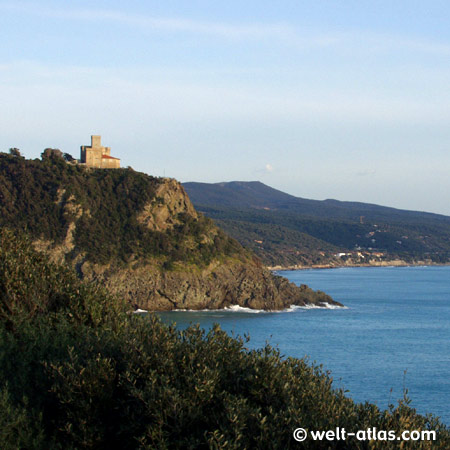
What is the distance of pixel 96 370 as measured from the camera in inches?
348

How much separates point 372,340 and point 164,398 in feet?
133

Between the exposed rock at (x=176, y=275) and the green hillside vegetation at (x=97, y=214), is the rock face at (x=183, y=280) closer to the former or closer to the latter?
the exposed rock at (x=176, y=275)

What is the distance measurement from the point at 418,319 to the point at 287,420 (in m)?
54.5

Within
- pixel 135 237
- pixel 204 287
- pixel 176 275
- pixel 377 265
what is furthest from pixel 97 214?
pixel 377 265

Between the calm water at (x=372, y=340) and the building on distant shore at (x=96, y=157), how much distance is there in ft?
74.2

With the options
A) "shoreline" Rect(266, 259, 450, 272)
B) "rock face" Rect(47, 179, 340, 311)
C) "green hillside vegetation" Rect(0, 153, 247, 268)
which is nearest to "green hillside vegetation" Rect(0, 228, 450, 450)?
"rock face" Rect(47, 179, 340, 311)

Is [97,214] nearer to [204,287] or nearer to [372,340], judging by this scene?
[204,287]

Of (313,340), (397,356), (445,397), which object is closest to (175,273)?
(313,340)

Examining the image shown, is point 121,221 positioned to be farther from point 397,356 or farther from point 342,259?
point 342,259

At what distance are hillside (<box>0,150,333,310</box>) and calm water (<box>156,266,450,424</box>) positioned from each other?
3.35m

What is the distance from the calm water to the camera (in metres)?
31.4

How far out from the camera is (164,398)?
8.33m

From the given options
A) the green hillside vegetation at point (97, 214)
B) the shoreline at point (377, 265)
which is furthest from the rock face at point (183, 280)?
the shoreline at point (377, 265)

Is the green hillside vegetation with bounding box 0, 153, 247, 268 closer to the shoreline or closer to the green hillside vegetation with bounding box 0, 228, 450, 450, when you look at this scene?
the green hillside vegetation with bounding box 0, 228, 450, 450
